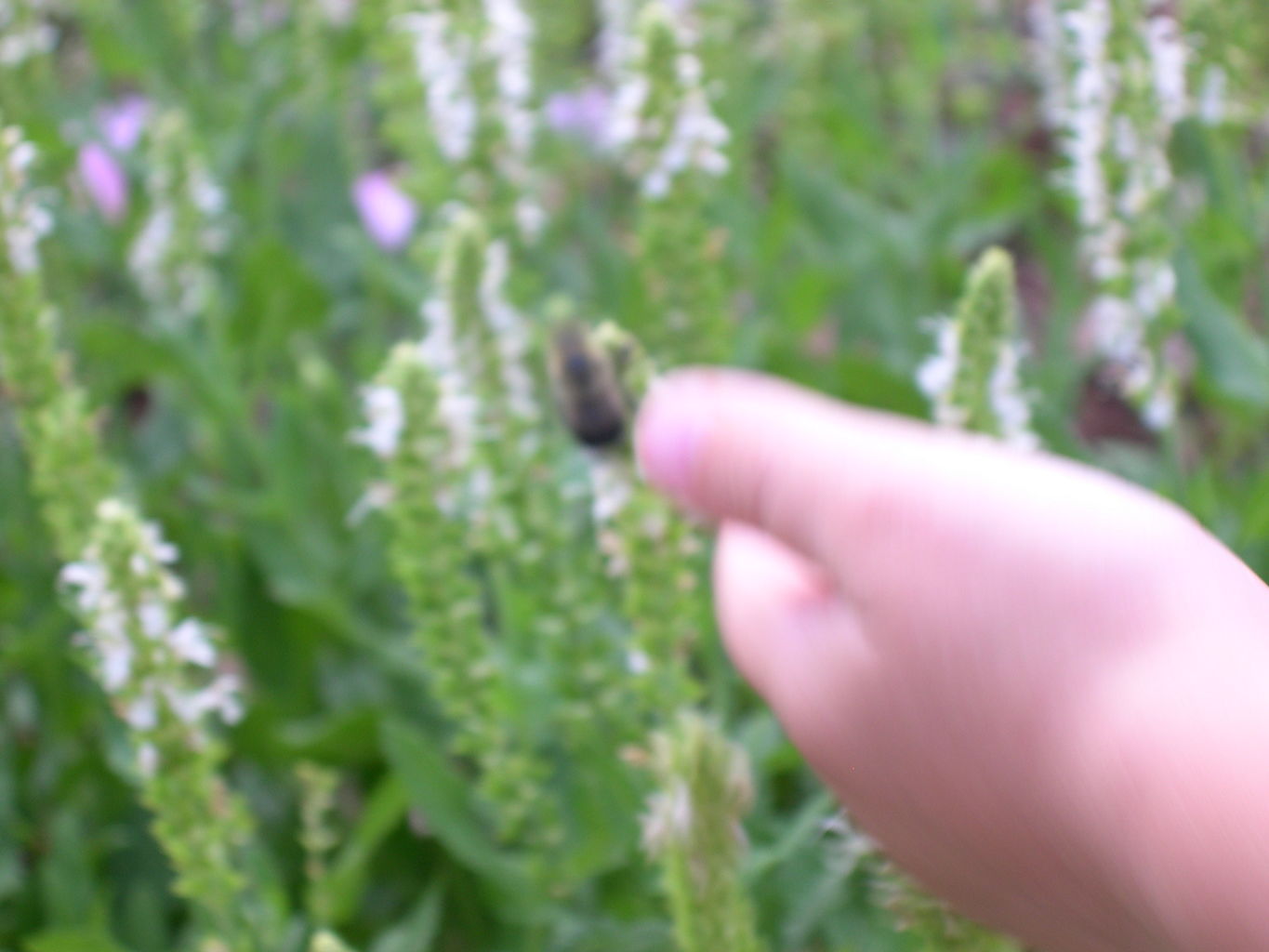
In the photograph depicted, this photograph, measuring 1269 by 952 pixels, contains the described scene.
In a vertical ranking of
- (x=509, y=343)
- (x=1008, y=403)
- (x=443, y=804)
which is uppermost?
(x=509, y=343)

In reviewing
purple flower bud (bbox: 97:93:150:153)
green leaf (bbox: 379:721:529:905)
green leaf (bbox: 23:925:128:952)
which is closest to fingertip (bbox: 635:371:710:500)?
green leaf (bbox: 379:721:529:905)

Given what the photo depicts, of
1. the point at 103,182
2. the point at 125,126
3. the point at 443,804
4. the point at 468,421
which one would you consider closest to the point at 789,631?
the point at 468,421

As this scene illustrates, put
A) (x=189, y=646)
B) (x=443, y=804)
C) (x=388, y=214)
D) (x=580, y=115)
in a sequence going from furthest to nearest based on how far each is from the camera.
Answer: (x=580, y=115) < (x=388, y=214) < (x=443, y=804) < (x=189, y=646)

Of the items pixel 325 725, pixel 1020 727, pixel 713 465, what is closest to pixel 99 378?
pixel 325 725

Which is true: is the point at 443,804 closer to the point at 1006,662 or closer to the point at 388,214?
the point at 1006,662

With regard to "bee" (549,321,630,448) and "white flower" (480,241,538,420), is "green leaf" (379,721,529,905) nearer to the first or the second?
"white flower" (480,241,538,420)

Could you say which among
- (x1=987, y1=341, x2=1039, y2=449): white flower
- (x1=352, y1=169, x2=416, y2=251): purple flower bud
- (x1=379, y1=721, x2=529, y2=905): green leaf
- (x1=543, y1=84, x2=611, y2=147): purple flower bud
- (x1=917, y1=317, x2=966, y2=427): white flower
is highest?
(x1=917, y1=317, x2=966, y2=427): white flower
